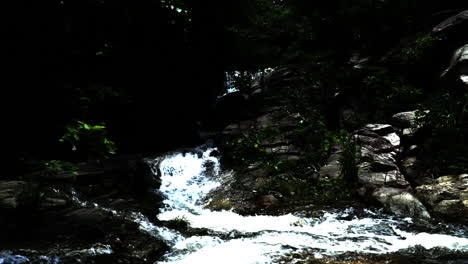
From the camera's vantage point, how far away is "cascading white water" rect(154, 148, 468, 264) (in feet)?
14.4

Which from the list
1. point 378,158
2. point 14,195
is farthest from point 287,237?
→ point 14,195

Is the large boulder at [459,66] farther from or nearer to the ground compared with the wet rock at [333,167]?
farther from the ground

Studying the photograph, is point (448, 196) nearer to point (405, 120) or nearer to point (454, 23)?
point (405, 120)

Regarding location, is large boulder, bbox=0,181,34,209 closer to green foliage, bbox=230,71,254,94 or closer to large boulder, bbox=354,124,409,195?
large boulder, bbox=354,124,409,195

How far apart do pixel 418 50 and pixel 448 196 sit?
7.23m

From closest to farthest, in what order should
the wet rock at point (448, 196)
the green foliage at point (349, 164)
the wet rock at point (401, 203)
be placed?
the wet rock at point (448, 196) → the wet rock at point (401, 203) → the green foliage at point (349, 164)

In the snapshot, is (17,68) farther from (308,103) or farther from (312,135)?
(308,103)

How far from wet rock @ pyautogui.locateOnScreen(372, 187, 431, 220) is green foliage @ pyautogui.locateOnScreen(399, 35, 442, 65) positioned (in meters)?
6.80

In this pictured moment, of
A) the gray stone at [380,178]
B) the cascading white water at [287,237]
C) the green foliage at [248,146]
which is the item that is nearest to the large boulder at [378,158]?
the gray stone at [380,178]

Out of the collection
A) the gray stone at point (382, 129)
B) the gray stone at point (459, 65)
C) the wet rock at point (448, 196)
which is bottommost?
the wet rock at point (448, 196)

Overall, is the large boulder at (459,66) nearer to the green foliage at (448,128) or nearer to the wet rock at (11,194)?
the green foliage at (448,128)

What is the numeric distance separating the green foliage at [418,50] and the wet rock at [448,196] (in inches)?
247

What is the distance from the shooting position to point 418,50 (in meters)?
11.5

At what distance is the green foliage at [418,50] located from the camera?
1112 centimetres
